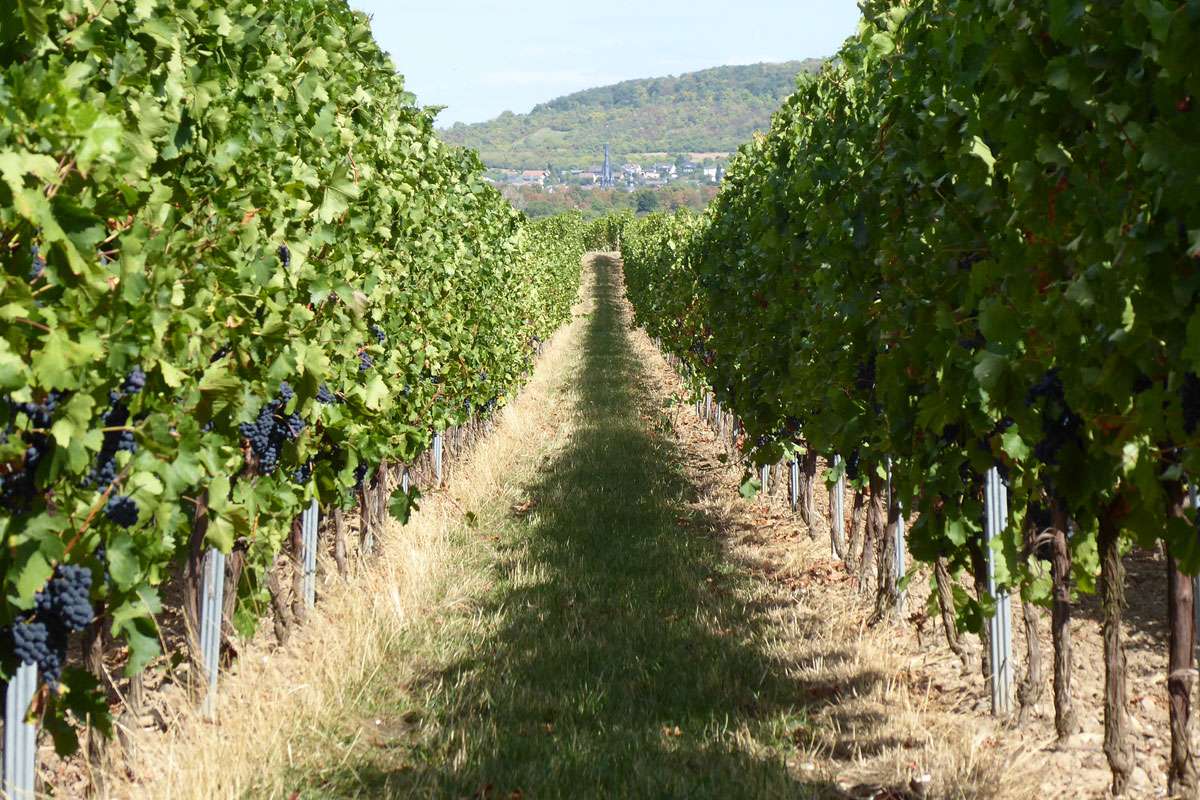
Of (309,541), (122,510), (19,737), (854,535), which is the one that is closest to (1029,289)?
(122,510)

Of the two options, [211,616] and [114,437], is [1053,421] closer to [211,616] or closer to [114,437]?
[114,437]

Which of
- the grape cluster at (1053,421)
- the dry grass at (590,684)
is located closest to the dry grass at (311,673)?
the dry grass at (590,684)

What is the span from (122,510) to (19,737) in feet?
2.47

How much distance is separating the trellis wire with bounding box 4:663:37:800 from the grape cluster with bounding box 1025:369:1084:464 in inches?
126

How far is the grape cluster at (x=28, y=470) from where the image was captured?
332cm

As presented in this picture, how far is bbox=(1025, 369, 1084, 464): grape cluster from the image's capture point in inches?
149

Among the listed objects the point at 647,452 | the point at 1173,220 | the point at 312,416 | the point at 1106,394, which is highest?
the point at 1173,220

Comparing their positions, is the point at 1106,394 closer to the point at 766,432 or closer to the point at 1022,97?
the point at 1022,97

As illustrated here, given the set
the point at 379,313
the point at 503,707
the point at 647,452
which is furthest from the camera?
the point at 647,452

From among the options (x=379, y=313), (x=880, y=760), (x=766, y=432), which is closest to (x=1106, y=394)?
(x=880, y=760)

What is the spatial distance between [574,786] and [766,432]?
454 centimetres

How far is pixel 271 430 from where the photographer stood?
17.7 ft

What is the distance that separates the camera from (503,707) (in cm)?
566

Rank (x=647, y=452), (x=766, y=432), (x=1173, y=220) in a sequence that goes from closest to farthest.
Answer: (x=1173, y=220)
(x=766, y=432)
(x=647, y=452)
